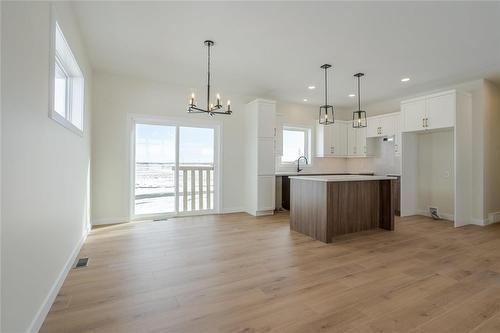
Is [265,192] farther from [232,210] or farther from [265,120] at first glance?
[265,120]

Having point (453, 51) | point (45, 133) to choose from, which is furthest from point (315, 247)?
point (453, 51)

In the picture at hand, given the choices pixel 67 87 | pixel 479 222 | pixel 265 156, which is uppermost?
pixel 67 87

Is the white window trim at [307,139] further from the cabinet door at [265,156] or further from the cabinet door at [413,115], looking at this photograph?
the cabinet door at [413,115]

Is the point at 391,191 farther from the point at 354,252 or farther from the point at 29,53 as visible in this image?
the point at 29,53

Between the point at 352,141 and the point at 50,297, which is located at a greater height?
the point at 352,141

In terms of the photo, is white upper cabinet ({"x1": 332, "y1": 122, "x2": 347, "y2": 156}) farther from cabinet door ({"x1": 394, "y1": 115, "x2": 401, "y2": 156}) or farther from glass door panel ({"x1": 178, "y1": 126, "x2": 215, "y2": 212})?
glass door panel ({"x1": 178, "y1": 126, "x2": 215, "y2": 212})

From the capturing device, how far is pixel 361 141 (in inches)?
267

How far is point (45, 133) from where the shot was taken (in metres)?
1.96

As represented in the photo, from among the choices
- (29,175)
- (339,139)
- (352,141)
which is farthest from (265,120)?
(29,175)

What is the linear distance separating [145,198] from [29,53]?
3.78 metres

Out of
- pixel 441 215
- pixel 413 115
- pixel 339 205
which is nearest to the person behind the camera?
pixel 339 205

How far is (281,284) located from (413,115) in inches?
189

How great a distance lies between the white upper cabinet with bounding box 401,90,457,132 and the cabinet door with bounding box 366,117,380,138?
2.71 feet

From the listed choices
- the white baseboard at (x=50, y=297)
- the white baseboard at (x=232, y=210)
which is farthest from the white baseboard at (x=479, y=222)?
the white baseboard at (x=50, y=297)
